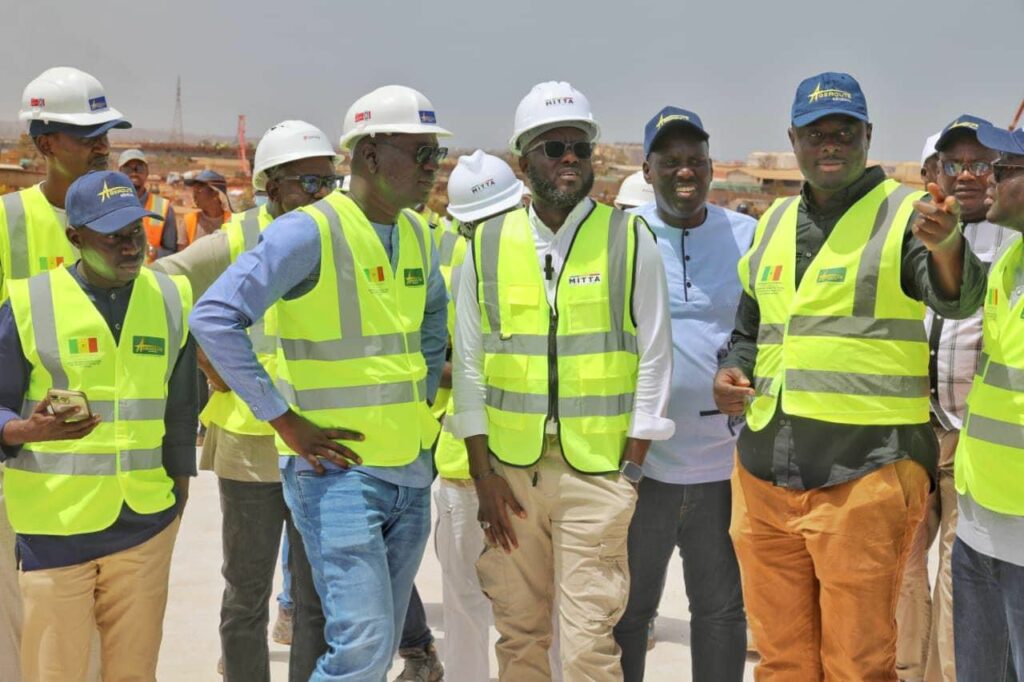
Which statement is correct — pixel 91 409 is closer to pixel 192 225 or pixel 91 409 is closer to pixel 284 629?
pixel 284 629

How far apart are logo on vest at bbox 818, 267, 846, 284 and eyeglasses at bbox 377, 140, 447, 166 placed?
1.37 m

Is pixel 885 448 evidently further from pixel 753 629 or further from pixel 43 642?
pixel 43 642

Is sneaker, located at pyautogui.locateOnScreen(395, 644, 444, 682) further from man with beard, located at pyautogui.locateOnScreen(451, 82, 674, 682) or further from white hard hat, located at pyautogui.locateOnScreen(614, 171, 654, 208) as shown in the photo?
white hard hat, located at pyautogui.locateOnScreen(614, 171, 654, 208)

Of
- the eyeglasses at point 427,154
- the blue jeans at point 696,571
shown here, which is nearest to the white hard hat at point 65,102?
the eyeglasses at point 427,154

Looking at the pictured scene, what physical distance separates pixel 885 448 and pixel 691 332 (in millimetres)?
→ 1038

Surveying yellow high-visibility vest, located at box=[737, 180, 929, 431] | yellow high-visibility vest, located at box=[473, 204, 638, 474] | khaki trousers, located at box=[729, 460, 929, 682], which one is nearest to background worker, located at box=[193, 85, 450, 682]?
yellow high-visibility vest, located at box=[473, 204, 638, 474]

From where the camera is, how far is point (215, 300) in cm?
357

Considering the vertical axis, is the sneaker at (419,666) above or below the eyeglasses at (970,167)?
below

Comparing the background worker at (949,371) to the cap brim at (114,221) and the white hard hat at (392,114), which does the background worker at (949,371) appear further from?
the cap brim at (114,221)

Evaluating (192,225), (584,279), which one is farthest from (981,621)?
(192,225)

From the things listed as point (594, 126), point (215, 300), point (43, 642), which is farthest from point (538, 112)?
point (43, 642)

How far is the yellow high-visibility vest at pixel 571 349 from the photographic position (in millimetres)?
→ 3943

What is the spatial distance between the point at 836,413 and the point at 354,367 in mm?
1618

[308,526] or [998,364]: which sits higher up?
[998,364]
